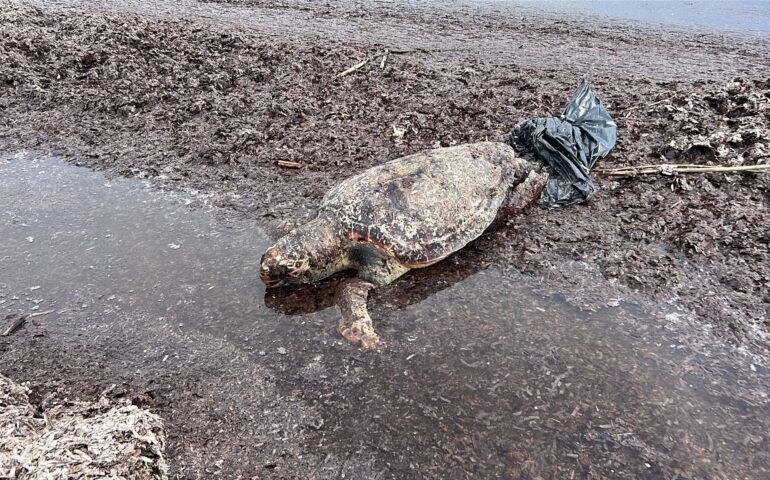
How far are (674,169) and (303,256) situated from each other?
440cm

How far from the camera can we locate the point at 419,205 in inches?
174

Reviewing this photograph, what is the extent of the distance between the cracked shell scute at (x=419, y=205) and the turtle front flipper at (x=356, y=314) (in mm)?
441

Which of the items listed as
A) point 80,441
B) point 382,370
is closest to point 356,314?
point 382,370

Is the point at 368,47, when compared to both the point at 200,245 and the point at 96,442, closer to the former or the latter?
the point at 200,245

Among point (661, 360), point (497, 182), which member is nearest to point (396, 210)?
point (497, 182)

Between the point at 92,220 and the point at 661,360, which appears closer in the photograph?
the point at 661,360

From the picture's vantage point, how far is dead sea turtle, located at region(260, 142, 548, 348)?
4277mm

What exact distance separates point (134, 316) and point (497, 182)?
3.68 metres

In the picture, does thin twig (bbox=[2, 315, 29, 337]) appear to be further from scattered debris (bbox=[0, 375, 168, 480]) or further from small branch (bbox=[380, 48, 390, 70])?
small branch (bbox=[380, 48, 390, 70])

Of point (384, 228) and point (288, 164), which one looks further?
point (288, 164)

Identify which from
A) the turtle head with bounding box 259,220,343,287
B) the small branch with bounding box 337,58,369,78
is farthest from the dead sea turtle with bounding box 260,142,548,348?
the small branch with bounding box 337,58,369,78

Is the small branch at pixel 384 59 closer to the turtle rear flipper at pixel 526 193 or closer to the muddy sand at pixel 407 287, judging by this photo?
the muddy sand at pixel 407 287

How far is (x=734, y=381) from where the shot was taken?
3.43 metres

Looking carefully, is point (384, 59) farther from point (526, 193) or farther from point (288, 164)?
point (526, 193)
